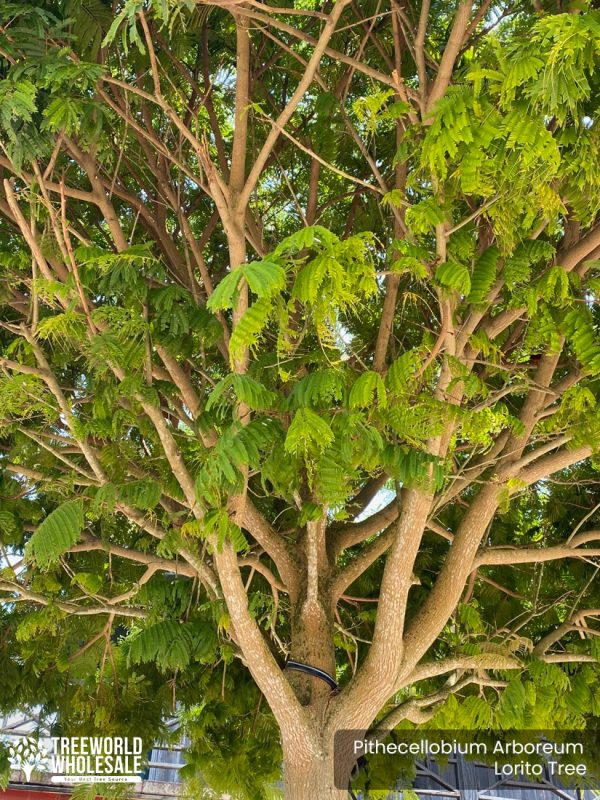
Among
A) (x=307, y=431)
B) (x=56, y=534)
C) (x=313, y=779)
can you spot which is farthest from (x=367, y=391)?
(x=313, y=779)

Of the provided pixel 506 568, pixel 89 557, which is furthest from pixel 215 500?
pixel 506 568

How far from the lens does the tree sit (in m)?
3.84

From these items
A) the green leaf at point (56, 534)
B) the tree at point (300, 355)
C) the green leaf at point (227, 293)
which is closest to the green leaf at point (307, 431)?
the tree at point (300, 355)

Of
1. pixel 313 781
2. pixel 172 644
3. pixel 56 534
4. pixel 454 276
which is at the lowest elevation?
pixel 313 781

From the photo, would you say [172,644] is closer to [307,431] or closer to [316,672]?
[316,672]

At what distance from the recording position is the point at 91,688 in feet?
22.0

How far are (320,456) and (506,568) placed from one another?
3.95 metres

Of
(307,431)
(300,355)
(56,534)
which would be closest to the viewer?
(307,431)

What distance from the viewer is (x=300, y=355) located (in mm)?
4332

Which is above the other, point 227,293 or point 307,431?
point 227,293

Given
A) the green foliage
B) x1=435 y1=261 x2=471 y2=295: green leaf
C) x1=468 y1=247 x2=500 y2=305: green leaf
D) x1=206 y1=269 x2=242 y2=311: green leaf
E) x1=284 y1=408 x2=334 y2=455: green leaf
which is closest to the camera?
x1=206 y1=269 x2=242 y2=311: green leaf

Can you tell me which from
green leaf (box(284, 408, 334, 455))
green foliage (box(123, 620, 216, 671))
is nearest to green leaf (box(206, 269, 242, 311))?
green leaf (box(284, 408, 334, 455))

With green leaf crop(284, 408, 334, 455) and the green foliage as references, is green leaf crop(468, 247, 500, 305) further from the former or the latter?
the green foliage

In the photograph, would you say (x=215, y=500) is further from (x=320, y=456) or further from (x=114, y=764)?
(x=114, y=764)
